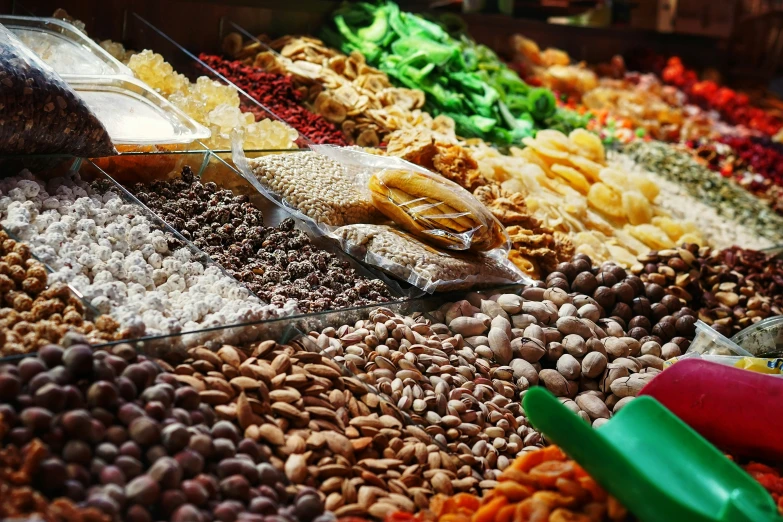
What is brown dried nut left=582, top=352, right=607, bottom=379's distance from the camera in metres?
1.95

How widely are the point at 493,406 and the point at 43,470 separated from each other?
958mm

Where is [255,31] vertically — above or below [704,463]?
above

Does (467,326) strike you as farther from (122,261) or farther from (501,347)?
(122,261)

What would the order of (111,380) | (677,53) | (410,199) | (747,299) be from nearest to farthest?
(111,380), (410,199), (747,299), (677,53)

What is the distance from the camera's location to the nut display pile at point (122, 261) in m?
1.58

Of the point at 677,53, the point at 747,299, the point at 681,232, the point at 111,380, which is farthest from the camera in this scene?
the point at 677,53

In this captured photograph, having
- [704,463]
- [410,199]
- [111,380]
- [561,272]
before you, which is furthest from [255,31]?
[704,463]

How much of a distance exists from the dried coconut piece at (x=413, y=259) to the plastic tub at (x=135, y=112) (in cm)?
62

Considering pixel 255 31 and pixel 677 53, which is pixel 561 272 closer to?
pixel 255 31

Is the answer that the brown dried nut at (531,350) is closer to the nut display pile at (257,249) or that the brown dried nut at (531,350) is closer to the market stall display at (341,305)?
the market stall display at (341,305)

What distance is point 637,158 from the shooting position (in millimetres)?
3906

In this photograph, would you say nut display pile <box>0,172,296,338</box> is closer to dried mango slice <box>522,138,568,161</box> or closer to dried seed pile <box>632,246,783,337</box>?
dried seed pile <box>632,246,783,337</box>

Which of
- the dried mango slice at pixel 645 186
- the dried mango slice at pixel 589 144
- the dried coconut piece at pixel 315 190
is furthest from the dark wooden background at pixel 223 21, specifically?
the dried mango slice at pixel 645 186

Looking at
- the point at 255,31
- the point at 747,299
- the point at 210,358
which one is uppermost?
the point at 255,31
